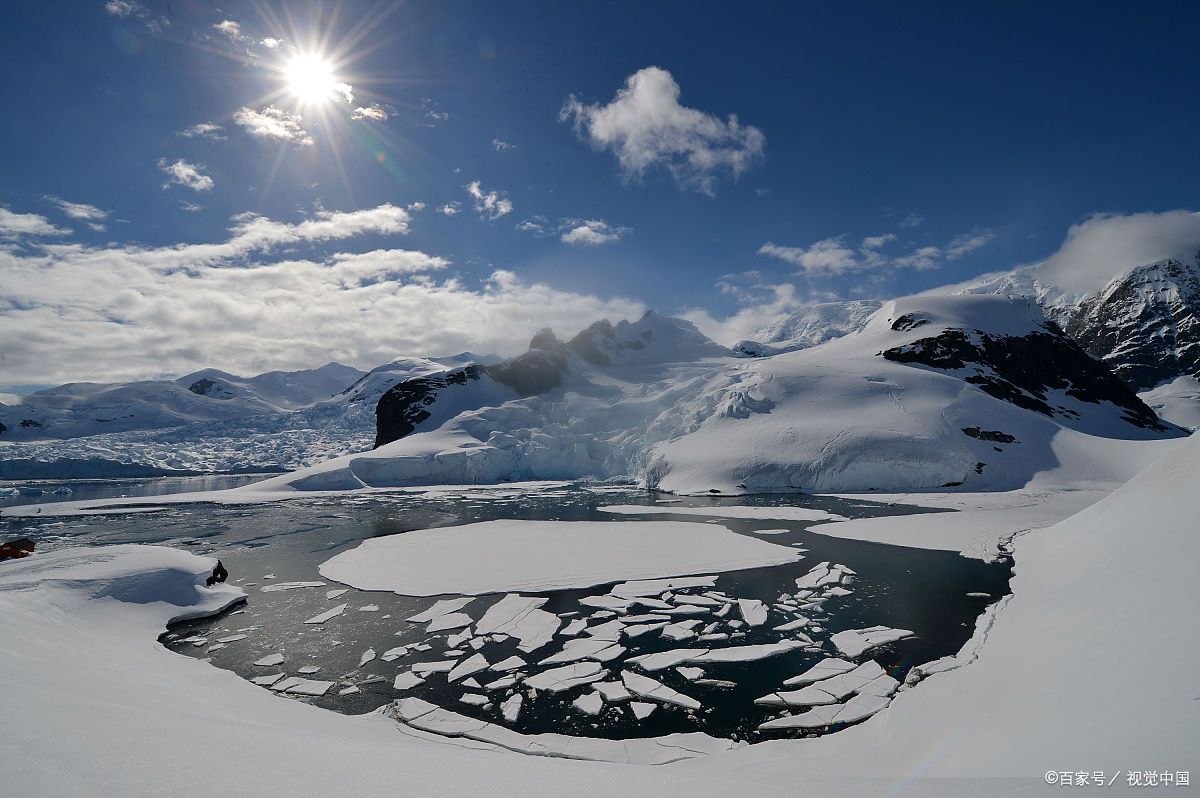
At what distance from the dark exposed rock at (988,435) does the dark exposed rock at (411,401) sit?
235ft

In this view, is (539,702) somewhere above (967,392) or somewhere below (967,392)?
below

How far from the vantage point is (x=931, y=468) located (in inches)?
1729

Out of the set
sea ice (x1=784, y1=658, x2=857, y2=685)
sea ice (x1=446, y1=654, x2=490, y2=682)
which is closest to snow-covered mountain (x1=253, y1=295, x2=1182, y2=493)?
sea ice (x1=784, y1=658, x2=857, y2=685)

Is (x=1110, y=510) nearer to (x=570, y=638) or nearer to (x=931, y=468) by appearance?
(x=570, y=638)

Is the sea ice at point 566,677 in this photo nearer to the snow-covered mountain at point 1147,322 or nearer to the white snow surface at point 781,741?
the white snow surface at point 781,741

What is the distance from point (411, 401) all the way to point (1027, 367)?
91.5m

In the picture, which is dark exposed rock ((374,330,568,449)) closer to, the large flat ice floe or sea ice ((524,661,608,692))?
the large flat ice floe

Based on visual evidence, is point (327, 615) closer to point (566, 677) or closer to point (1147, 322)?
point (566, 677)

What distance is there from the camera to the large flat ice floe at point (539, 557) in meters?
16.2

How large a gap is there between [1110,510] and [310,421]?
6170 inches

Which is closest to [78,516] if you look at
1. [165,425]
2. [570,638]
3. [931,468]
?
[570,638]

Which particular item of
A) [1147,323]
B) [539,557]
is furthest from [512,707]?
[1147,323]

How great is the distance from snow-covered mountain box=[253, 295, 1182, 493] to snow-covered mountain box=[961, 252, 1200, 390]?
83.7m

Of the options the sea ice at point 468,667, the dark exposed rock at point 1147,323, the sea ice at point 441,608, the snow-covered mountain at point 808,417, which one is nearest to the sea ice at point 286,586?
the sea ice at point 441,608
